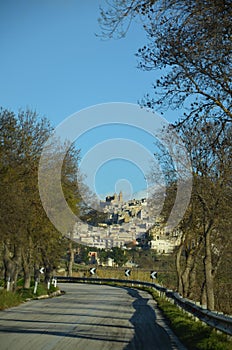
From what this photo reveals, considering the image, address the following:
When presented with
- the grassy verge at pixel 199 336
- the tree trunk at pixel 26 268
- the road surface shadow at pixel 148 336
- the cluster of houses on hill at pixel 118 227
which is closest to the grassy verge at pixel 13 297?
the tree trunk at pixel 26 268

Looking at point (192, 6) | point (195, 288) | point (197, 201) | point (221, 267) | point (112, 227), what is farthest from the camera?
point (112, 227)

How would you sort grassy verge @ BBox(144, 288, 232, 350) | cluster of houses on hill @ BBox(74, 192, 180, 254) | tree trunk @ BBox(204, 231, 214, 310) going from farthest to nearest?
cluster of houses on hill @ BBox(74, 192, 180, 254)
tree trunk @ BBox(204, 231, 214, 310)
grassy verge @ BBox(144, 288, 232, 350)

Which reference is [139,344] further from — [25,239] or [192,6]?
[25,239]

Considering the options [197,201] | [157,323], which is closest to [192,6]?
[157,323]

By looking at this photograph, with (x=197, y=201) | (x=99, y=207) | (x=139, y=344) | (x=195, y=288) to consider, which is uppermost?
(x=99, y=207)

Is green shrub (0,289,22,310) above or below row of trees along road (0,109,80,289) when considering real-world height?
below

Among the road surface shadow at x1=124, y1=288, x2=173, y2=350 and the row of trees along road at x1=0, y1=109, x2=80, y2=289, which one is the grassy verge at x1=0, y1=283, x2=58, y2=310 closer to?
the row of trees along road at x1=0, y1=109, x2=80, y2=289

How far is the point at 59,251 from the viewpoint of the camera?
47.3 m

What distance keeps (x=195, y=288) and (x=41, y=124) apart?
2185 cm

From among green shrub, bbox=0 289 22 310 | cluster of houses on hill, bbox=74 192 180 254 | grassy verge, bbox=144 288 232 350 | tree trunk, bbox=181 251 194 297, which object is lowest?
grassy verge, bbox=144 288 232 350

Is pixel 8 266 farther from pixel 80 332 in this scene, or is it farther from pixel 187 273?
pixel 80 332

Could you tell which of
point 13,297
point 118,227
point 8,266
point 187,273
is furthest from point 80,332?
point 118,227

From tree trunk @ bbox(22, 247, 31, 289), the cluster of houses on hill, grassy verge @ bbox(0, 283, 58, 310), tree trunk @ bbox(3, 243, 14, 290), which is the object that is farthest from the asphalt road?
the cluster of houses on hill

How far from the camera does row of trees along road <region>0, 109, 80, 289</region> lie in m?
32.1
